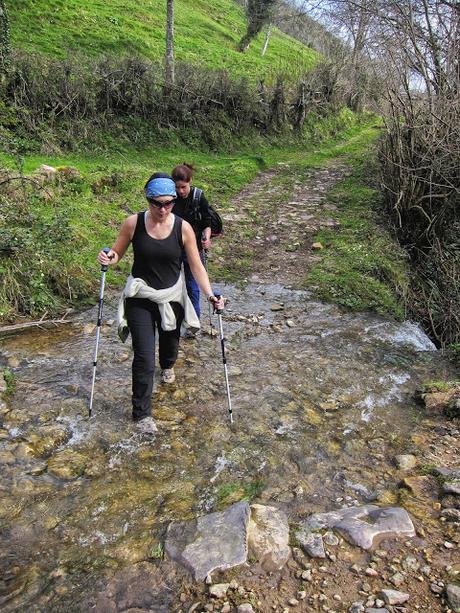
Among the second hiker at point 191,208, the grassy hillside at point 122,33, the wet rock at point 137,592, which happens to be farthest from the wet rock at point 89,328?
the grassy hillside at point 122,33

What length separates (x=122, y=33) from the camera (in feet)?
83.5

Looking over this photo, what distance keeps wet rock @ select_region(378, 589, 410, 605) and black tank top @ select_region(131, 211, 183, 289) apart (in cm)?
316

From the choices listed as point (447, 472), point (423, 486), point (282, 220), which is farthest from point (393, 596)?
point (282, 220)

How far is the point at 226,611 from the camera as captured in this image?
3.06m

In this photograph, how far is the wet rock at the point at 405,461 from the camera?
4.60 m

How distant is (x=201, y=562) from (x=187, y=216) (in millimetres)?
4189

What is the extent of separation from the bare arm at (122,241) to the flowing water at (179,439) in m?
1.65

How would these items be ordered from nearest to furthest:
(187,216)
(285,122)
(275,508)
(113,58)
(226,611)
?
(226,611) < (275,508) < (187,216) < (113,58) < (285,122)

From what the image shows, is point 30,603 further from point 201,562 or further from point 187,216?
point 187,216

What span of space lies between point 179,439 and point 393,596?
94.6 inches

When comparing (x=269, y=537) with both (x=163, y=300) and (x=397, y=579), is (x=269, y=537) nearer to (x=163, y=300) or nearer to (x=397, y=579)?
(x=397, y=579)

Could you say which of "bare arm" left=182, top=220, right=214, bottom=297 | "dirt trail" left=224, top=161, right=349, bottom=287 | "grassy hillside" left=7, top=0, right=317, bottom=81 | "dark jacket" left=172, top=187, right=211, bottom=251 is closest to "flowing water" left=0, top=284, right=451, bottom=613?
"bare arm" left=182, top=220, right=214, bottom=297

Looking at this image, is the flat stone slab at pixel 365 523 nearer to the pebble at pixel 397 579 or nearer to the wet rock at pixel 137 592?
the pebble at pixel 397 579

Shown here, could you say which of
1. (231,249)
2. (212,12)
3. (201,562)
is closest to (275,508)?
(201,562)
